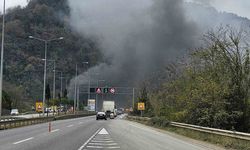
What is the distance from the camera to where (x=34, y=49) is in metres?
138

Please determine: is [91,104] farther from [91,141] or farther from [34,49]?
[91,141]

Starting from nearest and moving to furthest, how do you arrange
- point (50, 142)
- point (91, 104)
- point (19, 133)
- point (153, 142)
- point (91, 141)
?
point (50, 142), point (91, 141), point (153, 142), point (19, 133), point (91, 104)

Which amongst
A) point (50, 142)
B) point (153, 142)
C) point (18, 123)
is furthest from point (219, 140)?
point (18, 123)

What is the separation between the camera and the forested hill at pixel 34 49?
5022 inches

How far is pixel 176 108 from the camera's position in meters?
52.6

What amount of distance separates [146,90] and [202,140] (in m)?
61.1

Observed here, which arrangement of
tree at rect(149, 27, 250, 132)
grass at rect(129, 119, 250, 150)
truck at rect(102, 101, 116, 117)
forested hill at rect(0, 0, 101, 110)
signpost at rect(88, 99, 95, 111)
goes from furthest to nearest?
signpost at rect(88, 99, 95, 111) < forested hill at rect(0, 0, 101, 110) < truck at rect(102, 101, 116, 117) < tree at rect(149, 27, 250, 132) < grass at rect(129, 119, 250, 150)

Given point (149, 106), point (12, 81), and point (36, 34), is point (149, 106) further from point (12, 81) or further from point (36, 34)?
point (36, 34)

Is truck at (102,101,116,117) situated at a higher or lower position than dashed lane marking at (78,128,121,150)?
higher

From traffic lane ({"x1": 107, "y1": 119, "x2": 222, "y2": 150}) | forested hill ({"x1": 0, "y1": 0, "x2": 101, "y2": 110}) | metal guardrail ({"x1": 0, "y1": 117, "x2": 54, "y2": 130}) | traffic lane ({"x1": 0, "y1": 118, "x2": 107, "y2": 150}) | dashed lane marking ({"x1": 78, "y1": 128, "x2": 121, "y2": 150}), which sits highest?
forested hill ({"x1": 0, "y1": 0, "x2": 101, "y2": 110})

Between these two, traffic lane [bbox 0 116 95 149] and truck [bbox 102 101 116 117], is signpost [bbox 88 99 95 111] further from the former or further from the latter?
traffic lane [bbox 0 116 95 149]

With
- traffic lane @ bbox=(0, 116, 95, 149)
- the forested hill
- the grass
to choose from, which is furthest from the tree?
the forested hill

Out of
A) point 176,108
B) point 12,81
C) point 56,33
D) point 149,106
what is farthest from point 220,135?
point 56,33

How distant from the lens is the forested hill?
12756cm
